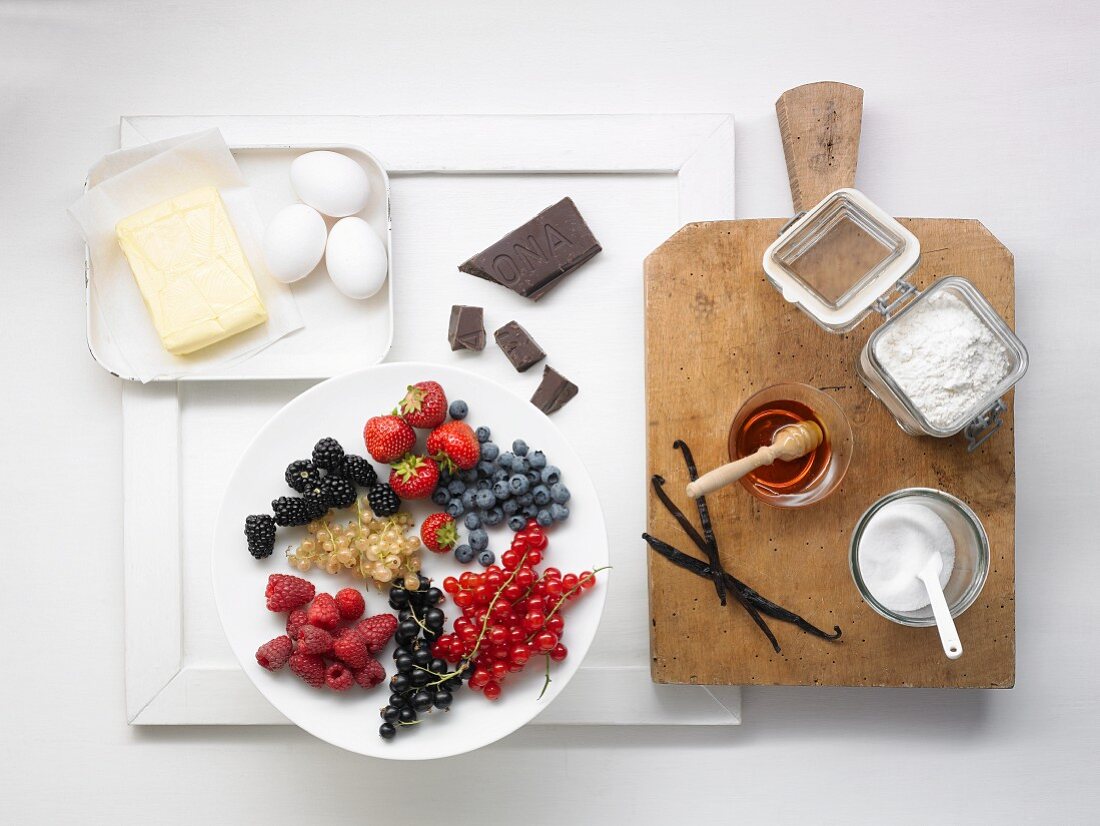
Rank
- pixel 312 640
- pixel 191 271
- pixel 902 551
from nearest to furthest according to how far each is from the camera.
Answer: pixel 312 640
pixel 902 551
pixel 191 271

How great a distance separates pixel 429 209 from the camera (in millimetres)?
1076

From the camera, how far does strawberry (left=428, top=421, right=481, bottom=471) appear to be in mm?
859

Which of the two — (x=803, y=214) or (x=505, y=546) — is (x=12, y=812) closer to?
(x=505, y=546)

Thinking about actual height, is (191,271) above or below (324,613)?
above

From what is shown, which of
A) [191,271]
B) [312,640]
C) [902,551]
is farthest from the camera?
[191,271]

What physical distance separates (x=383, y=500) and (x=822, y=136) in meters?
0.74

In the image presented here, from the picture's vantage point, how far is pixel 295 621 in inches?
33.3

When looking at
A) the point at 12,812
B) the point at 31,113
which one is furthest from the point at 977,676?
the point at 31,113

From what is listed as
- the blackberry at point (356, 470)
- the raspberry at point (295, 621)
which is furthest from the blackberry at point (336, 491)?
the raspberry at point (295, 621)

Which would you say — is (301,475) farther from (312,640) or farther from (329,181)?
(329,181)

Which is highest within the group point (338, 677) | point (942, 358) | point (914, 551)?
point (942, 358)

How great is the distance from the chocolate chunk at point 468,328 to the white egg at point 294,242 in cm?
20

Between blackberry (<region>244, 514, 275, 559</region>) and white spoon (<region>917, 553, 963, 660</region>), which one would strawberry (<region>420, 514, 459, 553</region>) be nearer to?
blackberry (<region>244, 514, 275, 559</region>)

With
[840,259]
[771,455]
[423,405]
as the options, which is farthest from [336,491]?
[840,259]
